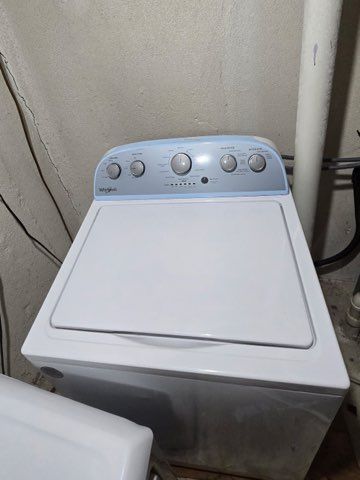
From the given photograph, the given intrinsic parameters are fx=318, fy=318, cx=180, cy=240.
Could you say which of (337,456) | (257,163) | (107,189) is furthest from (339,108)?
(337,456)

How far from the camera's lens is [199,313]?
2.14 ft

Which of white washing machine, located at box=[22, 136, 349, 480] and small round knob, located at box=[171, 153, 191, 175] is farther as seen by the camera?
small round knob, located at box=[171, 153, 191, 175]

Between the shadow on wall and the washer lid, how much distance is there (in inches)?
15.3

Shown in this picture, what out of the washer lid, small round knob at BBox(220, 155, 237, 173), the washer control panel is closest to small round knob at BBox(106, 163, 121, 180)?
the washer control panel

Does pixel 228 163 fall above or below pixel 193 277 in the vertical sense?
above

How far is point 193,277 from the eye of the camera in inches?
28.6

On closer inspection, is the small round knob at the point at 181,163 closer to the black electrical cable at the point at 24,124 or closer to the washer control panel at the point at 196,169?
the washer control panel at the point at 196,169

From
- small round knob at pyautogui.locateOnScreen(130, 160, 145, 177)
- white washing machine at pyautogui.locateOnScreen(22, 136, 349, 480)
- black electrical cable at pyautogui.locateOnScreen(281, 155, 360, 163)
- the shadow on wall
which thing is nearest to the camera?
white washing machine at pyautogui.locateOnScreen(22, 136, 349, 480)

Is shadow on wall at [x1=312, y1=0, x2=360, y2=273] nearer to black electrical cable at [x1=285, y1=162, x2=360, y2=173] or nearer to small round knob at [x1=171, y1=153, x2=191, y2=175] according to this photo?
black electrical cable at [x1=285, y1=162, x2=360, y2=173]

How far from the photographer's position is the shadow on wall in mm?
847

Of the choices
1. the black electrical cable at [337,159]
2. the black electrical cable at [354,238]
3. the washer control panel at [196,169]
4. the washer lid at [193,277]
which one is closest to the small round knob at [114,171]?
the washer control panel at [196,169]

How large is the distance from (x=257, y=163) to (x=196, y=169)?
0.58ft

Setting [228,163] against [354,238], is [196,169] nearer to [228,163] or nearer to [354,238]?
[228,163]

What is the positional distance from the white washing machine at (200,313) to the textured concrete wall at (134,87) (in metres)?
0.19
